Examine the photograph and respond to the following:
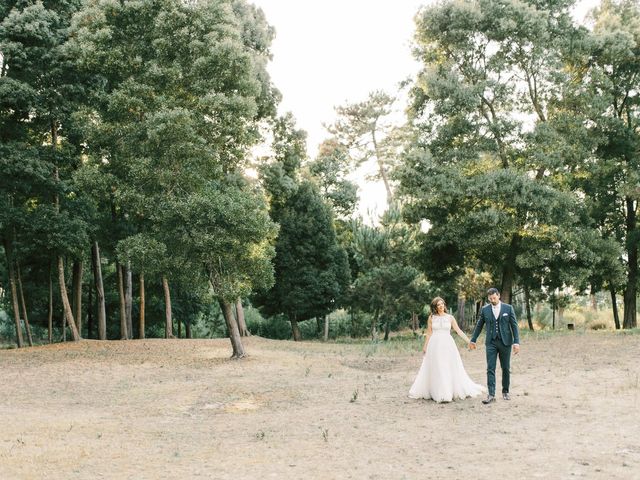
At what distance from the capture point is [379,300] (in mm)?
27062

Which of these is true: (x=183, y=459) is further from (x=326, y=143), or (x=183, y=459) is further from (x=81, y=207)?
(x=326, y=143)

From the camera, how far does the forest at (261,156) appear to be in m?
17.8

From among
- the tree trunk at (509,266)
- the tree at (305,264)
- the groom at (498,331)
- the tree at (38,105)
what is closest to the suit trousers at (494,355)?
the groom at (498,331)

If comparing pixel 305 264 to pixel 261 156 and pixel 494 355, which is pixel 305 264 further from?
pixel 494 355

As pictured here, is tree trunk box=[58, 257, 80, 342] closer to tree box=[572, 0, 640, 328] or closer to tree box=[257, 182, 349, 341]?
tree box=[257, 182, 349, 341]

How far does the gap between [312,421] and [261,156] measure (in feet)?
70.1

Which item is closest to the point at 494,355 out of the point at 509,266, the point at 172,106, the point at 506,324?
the point at 506,324

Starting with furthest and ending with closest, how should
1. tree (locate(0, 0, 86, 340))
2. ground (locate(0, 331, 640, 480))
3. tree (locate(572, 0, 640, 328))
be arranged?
1. tree (locate(572, 0, 640, 328))
2. tree (locate(0, 0, 86, 340))
3. ground (locate(0, 331, 640, 480))

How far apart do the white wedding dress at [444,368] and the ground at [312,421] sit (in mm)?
337

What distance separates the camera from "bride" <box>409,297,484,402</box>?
1089 centimetres

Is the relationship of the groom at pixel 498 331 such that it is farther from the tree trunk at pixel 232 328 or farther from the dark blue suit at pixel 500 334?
the tree trunk at pixel 232 328

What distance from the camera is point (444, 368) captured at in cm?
1095

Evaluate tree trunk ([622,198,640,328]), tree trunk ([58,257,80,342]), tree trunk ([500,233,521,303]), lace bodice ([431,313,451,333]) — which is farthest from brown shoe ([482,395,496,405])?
tree trunk ([622,198,640,328])

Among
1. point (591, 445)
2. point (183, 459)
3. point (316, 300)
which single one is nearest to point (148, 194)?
point (183, 459)
